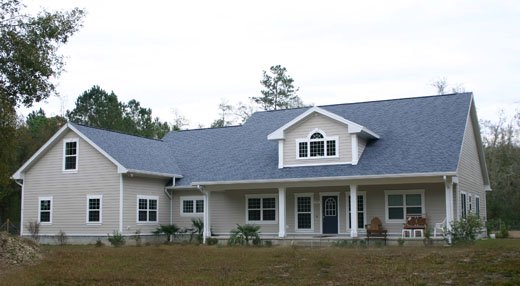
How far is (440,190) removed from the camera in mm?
26531

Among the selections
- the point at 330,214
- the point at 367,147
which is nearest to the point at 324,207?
the point at 330,214

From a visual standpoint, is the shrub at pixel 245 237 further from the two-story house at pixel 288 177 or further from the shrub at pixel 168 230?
the shrub at pixel 168 230

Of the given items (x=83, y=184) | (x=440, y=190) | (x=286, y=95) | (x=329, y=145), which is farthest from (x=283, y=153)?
(x=286, y=95)

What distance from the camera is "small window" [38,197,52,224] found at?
31.2 metres

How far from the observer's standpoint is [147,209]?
31.0 metres

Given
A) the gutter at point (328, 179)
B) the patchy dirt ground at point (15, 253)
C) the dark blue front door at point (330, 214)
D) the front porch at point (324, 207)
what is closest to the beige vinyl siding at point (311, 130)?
the front porch at point (324, 207)

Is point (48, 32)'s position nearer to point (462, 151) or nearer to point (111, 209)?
point (111, 209)

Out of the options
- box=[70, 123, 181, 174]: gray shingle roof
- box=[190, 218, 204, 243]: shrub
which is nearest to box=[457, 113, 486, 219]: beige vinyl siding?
box=[190, 218, 204, 243]: shrub

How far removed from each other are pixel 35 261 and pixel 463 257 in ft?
40.9

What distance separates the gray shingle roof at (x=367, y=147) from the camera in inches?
1032

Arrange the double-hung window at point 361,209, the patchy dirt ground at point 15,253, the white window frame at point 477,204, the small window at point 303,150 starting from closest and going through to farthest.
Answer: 1. the patchy dirt ground at point 15,253
2. the double-hung window at point 361,209
3. the small window at point 303,150
4. the white window frame at point 477,204

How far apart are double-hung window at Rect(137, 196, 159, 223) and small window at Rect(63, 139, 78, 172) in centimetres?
377

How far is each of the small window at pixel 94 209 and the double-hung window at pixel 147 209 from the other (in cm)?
186

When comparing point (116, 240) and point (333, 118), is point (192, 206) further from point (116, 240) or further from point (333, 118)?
point (333, 118)
